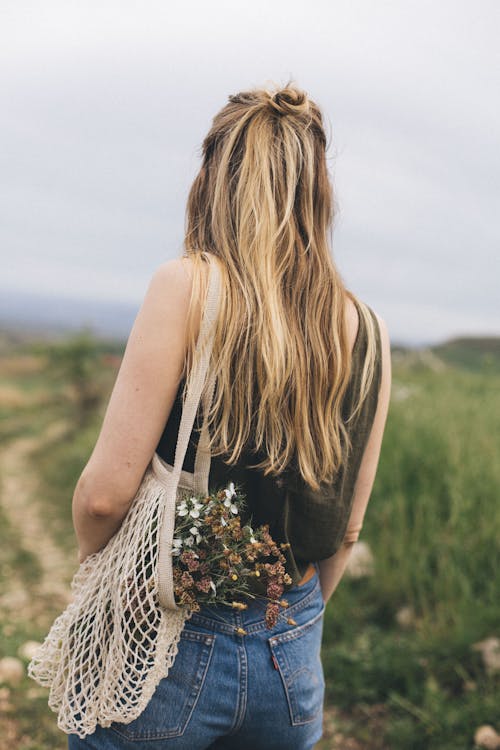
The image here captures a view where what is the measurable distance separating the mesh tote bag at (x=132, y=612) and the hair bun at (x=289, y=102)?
44cm

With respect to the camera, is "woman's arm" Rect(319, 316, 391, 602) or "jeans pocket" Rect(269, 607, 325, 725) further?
"woman's arm" Rect(319, 316, 391, 602)

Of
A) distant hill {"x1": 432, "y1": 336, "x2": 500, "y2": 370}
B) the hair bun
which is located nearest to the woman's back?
the hair bun

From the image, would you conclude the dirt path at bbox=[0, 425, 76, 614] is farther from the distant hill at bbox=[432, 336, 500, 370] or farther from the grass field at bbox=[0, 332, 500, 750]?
the distant hill at bbox=[432, 336, 500, 370]

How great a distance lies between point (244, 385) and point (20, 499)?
28.4 feet

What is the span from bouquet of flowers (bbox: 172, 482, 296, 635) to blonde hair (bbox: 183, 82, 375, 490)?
126 millimetres

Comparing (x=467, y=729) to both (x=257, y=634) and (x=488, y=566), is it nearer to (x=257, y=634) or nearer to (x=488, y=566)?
(x=488, y=566)

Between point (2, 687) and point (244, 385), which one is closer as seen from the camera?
point (244, 385)

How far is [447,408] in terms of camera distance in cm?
594

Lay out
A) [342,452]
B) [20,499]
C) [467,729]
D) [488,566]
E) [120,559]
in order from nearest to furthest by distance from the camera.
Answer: [120,559], [342,452], [467,729], [488,566], [20,499]

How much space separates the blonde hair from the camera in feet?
4.80

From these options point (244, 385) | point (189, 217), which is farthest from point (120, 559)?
point (189, 217)

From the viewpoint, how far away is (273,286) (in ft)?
4.92

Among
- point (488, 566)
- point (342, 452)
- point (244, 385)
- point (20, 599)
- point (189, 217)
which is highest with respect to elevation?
point (189, 217)

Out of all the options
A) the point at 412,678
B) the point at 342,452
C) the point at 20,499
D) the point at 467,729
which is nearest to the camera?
the point at 342,452
